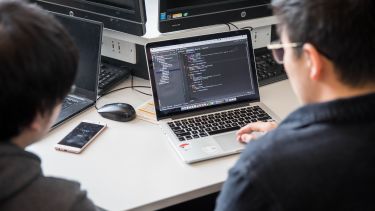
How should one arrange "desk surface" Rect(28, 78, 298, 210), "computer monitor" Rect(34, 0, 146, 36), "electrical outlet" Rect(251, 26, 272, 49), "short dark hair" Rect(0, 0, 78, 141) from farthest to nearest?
"electrical outlet" Rect(251, 26, 272, 49) < "computer monitor" Rect(34, 0, 146, 36) < "desk surface" Rect(28, 78, 298, 210) < "short dark hair" Rect(0, 0, 78, 141)

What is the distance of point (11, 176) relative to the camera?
0.77m

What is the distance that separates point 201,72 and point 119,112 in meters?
0.27

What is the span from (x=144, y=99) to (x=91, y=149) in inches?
13.1

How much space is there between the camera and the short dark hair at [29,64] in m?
0.73

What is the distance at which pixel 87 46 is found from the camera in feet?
4.54

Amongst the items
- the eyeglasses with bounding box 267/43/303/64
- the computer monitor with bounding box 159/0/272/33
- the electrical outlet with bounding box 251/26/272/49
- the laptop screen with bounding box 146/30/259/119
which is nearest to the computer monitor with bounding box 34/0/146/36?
the computer monitor with bounding box 159/0/272/33

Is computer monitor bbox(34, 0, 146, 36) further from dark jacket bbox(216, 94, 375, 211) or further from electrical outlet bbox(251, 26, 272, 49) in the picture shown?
dark jacket bbox(216, 94, 375, 211)

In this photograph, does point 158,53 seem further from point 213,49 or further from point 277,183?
point 277,183

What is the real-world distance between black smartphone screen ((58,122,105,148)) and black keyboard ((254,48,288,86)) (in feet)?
1.96

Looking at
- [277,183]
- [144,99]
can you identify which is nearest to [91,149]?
[144,99]

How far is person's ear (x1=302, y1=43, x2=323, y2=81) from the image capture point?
787 millimetres

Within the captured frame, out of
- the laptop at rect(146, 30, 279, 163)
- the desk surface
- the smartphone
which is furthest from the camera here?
the laptop at rect(146, 30, 279, 163)

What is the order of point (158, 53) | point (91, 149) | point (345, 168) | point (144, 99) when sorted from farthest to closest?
point (144, 99)
point (158, 53)
point (91, 149)
point (345, 168)

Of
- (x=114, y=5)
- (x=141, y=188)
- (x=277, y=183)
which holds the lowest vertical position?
(x=141, y=188)
